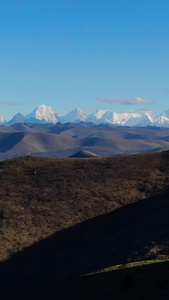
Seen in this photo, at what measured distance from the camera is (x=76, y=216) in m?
81.6

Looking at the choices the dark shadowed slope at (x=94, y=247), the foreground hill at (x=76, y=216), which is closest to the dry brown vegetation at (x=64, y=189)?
the foreground hill at (x=76, y=216)

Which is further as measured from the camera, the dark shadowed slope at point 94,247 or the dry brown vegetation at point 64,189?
the dry brown vegetation at point 64,189

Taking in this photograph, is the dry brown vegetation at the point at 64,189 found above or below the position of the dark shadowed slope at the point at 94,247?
above

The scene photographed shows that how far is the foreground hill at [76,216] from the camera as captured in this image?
6025 centimetres

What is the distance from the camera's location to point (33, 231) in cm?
7606

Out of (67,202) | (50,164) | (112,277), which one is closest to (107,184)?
(67,202)

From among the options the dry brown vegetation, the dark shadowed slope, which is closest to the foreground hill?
the dry brown vegetation

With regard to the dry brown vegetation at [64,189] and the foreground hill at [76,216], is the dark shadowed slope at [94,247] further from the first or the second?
the dry brown vegetation at [64,189]

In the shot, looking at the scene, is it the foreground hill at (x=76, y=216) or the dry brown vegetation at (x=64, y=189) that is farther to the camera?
the dry brown vegetation at (x=64, y=189)

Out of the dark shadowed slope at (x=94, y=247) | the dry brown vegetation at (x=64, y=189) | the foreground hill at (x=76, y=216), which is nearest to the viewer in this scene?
the dark shadowed slope at (x=94, y=247)

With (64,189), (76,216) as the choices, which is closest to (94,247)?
(76,216)

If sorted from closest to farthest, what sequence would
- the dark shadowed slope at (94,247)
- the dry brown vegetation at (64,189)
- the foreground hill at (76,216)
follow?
the dark shadowed slope at (94,247), the foreground hill at (76,216), the dry brown vegetation at (64,189)

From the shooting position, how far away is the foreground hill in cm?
6025

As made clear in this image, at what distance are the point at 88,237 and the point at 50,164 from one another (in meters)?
40.9
